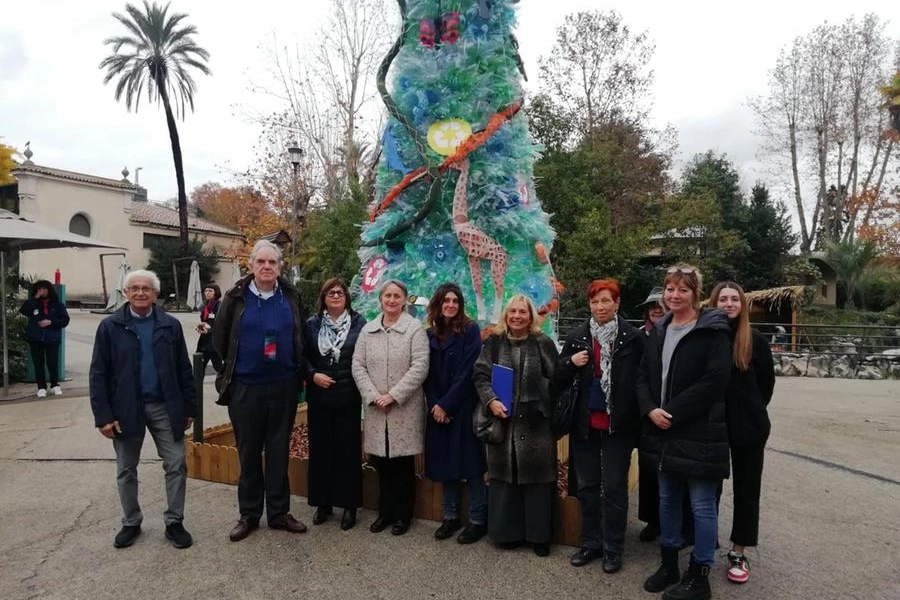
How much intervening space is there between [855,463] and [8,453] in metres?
7.99

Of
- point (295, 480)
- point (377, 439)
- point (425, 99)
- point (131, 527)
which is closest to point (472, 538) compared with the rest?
point (377, 439)

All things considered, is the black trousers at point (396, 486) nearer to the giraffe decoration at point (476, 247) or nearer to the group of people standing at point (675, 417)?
the group of people standing at point (675, 417)

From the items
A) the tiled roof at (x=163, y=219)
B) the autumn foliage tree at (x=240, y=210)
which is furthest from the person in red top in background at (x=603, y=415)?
the tiled roof at (x=163, y=219)

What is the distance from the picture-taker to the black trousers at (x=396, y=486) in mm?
3869

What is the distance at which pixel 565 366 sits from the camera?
11.1 feet

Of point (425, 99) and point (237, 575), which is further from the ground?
point (425, 99)

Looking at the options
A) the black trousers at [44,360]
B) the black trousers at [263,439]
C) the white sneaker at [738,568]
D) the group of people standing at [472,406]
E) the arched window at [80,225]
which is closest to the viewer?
the group of people standing at [472,406]

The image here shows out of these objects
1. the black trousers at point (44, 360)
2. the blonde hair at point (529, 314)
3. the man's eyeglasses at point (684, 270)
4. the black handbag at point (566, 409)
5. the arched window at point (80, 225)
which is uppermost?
the arched window at point (80, 225)

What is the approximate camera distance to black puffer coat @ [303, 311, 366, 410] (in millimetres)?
3873

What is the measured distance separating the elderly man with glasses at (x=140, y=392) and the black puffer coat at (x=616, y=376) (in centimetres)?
229

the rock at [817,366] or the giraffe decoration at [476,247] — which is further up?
the giraffe decoration at [476,247]

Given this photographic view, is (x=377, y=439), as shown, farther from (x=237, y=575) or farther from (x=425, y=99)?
(x=425, y=99)

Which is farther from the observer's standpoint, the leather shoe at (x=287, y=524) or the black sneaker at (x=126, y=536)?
the leather shoe at (x=287, y=524)

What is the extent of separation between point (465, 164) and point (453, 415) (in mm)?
2599
